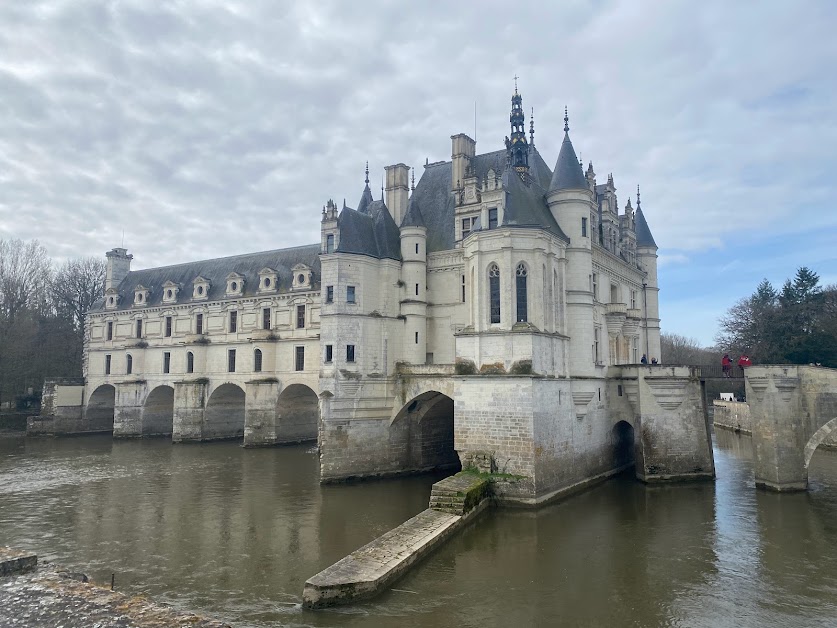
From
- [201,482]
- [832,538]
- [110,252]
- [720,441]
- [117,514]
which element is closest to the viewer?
[832,538]

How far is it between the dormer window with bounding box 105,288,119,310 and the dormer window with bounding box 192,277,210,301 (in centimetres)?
1048

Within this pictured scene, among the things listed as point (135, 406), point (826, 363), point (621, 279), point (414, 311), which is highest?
point (621, 279)

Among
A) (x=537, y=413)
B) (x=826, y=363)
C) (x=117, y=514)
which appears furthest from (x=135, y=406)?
(x=826, y=363)

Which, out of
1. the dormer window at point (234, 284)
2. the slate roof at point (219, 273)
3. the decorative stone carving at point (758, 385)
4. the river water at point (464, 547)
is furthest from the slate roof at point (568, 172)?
the dormer window at point (234, 284)

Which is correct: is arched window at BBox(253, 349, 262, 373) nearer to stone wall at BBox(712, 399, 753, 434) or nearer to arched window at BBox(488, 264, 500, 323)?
arched window at BBox(488, 264, 500, 323)

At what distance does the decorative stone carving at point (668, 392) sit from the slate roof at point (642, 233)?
1335 cm

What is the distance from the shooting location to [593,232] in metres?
28.9

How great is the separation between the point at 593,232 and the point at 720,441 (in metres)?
25.3

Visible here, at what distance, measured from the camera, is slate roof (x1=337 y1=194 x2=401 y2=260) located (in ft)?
92.8

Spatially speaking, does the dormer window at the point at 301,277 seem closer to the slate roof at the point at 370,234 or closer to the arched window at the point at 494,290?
the slate roof at the point at 370,234

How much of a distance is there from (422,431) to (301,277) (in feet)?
54.1

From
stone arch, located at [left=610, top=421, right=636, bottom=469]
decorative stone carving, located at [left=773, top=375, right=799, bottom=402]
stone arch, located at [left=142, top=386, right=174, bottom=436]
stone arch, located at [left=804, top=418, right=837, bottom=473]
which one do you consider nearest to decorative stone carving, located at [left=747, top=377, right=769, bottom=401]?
decorative stone carving, located at [left=773, top=375, right=799, bottom=402]

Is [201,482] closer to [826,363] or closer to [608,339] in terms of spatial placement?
[608,339]

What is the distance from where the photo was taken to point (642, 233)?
3756 cm
